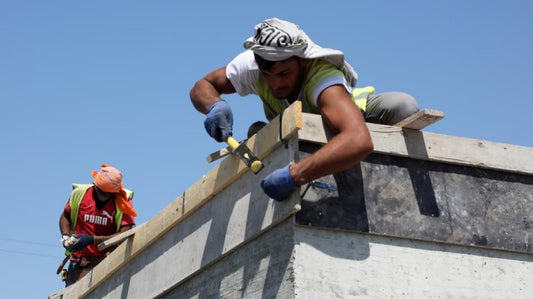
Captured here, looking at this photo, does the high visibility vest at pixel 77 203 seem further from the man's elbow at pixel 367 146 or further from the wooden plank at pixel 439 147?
the man's elbow at pixel 367 146

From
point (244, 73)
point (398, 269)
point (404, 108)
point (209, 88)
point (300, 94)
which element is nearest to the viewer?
point (398, 269)

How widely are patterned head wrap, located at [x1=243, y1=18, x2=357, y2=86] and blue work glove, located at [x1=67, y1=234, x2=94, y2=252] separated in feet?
13.7

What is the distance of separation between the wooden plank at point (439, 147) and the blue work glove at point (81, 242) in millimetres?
4441

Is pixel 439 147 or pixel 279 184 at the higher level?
pixel 279 184

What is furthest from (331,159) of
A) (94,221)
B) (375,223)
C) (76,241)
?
(94,221)

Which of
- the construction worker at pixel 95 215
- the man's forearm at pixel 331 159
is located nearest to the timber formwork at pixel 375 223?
the man's forearm at pixel 331 159

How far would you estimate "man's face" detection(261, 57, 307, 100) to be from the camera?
460 centimetres

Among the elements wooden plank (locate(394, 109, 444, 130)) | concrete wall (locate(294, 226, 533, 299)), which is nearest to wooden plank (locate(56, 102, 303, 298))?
concrete wall (locate(294, 226, 533, 299))

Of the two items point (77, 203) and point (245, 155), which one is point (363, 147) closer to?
point (245, 155)

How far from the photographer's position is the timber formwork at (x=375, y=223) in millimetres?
4141

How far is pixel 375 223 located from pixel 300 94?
0.96 m

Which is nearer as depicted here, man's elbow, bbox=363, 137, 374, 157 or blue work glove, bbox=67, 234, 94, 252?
man's elbow, bbox=363, 137, 374, 157

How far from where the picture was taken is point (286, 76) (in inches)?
182

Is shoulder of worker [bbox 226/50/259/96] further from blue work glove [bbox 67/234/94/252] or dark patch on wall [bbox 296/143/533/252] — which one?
blue work glove [bbox 67/234/94/252]
